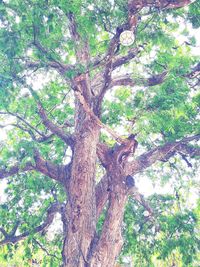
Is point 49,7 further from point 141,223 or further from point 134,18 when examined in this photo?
point 141,223

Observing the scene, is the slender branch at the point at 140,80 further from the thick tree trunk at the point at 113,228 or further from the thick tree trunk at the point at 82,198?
the thick tree trunk at the point at 113,228

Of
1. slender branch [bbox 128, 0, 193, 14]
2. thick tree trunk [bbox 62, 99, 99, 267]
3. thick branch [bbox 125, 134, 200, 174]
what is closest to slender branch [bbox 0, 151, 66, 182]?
thick tree trunk [bbox 62, 99, 99, 267]

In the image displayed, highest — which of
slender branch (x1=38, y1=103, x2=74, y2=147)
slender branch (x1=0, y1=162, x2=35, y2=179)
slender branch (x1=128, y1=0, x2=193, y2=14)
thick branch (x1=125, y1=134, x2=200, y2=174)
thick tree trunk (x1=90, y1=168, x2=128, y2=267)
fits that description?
slender branch (x1=128, y1=0, x2=193, y2=14)

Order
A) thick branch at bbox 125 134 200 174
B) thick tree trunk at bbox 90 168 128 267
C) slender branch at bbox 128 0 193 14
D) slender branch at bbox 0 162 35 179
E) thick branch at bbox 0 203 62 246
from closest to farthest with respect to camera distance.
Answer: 1. slender branch at bbox 128 0 193 14
2. thick tree trunk at bbox 90 168 128 267
3. slender branch at bbox 0 162 35 179
4. thick branch at bbox 125 134 200 174
5. thick branch at bbox 0 203 62 246

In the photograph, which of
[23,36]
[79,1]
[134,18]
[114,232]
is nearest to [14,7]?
[23,36]

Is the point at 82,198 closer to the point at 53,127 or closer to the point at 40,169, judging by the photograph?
the point at 40,169

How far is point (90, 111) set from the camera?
17.1 ft

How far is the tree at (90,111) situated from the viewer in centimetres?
445

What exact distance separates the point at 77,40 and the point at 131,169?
2.34 m

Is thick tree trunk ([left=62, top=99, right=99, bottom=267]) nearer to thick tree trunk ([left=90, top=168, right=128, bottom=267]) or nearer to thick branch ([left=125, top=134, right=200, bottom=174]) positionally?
thick tree trunk ([left=90, top=168, right=128, bottom=267])

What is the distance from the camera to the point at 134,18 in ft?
14.5

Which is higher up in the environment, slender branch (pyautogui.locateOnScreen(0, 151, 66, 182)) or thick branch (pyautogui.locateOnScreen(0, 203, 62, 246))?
slender branch (pyautogui.locateOnScreen(0, 151, 66, 182))

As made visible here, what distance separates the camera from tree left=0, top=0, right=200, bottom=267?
14.6ft

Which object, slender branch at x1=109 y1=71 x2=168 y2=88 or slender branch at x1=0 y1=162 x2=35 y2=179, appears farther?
slender branch at x1=109 y1=71 x2=168 y2=88
